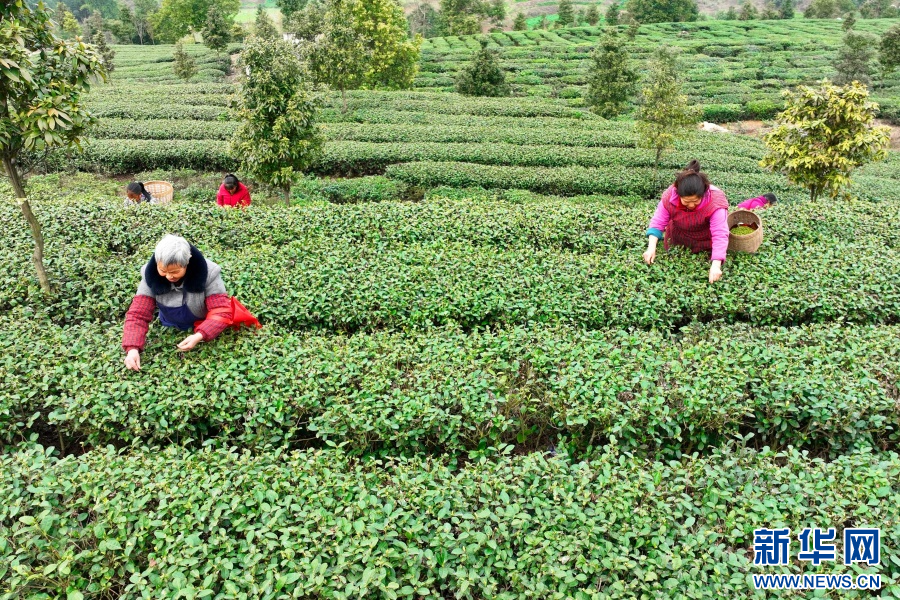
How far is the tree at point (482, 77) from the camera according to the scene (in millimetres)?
31375

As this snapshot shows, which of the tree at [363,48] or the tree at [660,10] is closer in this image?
the tree at [363,48]

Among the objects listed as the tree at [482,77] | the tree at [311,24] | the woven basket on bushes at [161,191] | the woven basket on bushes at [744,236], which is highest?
the tree at [311,24]

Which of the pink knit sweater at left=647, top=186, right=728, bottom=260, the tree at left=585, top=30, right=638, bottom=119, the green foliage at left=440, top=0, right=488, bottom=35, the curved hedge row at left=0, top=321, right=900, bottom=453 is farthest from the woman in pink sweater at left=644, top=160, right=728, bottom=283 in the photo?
the green foliage at left=440, top=0, right=488, bottom=35

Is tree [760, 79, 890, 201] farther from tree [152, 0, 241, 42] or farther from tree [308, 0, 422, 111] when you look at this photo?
tree [152, 0, 241, 42]

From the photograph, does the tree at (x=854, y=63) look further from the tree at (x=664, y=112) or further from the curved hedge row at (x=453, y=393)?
the curved hedge row at (x=453, y=393)

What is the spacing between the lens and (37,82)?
18.7ft

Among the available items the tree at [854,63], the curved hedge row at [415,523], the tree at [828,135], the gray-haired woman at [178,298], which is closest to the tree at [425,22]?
the tree at [854,63]

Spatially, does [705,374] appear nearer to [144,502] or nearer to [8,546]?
[144,502]

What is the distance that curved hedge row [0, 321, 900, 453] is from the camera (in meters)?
4.75

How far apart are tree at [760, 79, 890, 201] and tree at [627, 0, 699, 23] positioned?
6089 cm

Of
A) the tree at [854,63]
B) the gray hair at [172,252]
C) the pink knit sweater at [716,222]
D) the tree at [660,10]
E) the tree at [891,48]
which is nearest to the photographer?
the gray hair at [172,252]

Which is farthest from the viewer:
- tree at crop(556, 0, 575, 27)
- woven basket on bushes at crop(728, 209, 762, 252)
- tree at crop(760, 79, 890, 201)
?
tree at crop(556, 0, 575, 27)

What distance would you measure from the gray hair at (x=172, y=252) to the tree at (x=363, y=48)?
20670mm

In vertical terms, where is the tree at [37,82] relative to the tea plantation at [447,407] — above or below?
above
